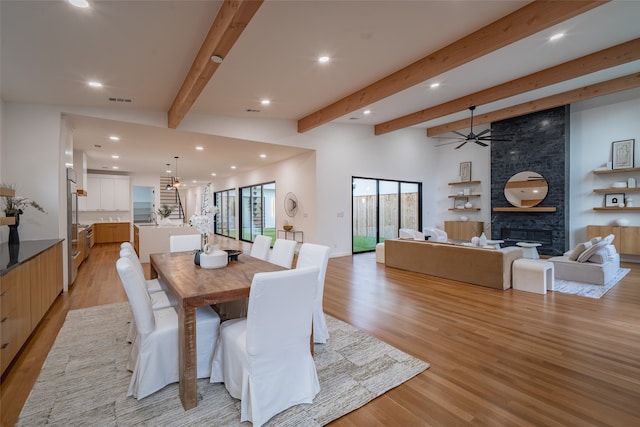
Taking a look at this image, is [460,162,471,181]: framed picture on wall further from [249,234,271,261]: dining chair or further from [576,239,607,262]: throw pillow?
[249,234,271,261]: dining chair

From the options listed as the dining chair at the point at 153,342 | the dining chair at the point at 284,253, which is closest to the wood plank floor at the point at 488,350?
the dining chair at the point at 153,342

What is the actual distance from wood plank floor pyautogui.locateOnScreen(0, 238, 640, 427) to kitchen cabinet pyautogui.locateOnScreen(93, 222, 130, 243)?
647 cm

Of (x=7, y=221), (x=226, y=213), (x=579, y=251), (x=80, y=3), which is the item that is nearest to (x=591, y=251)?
(x=579, y=251)

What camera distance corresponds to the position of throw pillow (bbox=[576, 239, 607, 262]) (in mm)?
4727

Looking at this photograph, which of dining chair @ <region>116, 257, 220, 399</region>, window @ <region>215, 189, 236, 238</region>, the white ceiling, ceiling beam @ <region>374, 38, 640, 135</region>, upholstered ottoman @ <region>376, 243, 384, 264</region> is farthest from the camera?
window @ <region>215, 189, 236, 238</region>

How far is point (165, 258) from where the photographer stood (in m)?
3.10

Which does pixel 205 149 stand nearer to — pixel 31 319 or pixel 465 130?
pixel 31 319

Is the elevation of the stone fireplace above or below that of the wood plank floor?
above

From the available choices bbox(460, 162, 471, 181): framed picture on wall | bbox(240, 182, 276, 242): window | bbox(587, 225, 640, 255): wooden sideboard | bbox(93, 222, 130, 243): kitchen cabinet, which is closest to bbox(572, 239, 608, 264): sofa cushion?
bbox(587, 225, 640, 255): wooden sideboard

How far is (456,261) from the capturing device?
4953 mm

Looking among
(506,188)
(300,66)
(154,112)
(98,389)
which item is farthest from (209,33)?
(506,188)

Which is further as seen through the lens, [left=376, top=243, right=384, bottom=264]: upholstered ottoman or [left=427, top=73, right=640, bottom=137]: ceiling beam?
[left=376, top=243, right=384, bottom=264]: upholstered ottoman

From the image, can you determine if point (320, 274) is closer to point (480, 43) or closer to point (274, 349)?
point (274, 349)

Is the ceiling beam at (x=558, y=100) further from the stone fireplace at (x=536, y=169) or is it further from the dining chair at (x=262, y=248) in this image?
the dining chair at (x=262, y=248)
